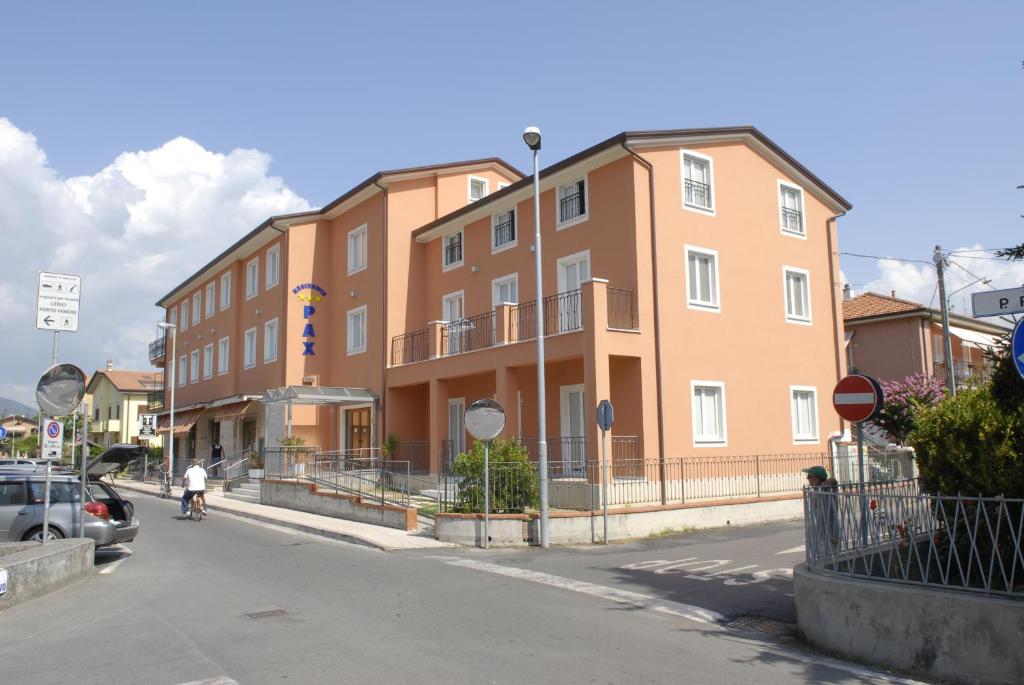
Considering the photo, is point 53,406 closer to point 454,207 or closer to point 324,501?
point 324,501

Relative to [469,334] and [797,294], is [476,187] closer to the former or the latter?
[469,334]

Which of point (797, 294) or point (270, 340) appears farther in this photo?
point (270, 340)

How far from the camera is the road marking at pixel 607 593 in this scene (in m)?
9.15

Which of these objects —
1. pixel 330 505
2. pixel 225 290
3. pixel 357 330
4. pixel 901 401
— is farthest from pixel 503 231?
pixel 225 290

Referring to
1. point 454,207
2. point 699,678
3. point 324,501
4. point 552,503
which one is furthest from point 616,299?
point 699,678

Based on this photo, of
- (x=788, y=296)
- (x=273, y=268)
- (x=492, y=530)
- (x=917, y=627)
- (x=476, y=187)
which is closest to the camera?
(x=917, y=627)

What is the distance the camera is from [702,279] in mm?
20688

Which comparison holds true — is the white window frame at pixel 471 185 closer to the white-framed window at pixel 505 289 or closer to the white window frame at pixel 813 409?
the white-framed window at pixel 505 289

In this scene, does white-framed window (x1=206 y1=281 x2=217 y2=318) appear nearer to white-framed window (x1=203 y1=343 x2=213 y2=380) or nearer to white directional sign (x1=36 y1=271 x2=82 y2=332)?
white-framed window (x1=203 y1=343 x2=213 y2=380)

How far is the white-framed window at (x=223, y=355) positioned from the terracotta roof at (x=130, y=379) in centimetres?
2576

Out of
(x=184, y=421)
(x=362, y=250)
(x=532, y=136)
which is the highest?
(x=362, y=250)

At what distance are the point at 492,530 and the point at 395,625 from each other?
7.16m

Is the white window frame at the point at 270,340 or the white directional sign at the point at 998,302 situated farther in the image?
the white window frame at the point at 270,340

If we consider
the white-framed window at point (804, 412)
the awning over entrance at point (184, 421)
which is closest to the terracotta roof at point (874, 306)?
the white-framed window at point (804, 412)
